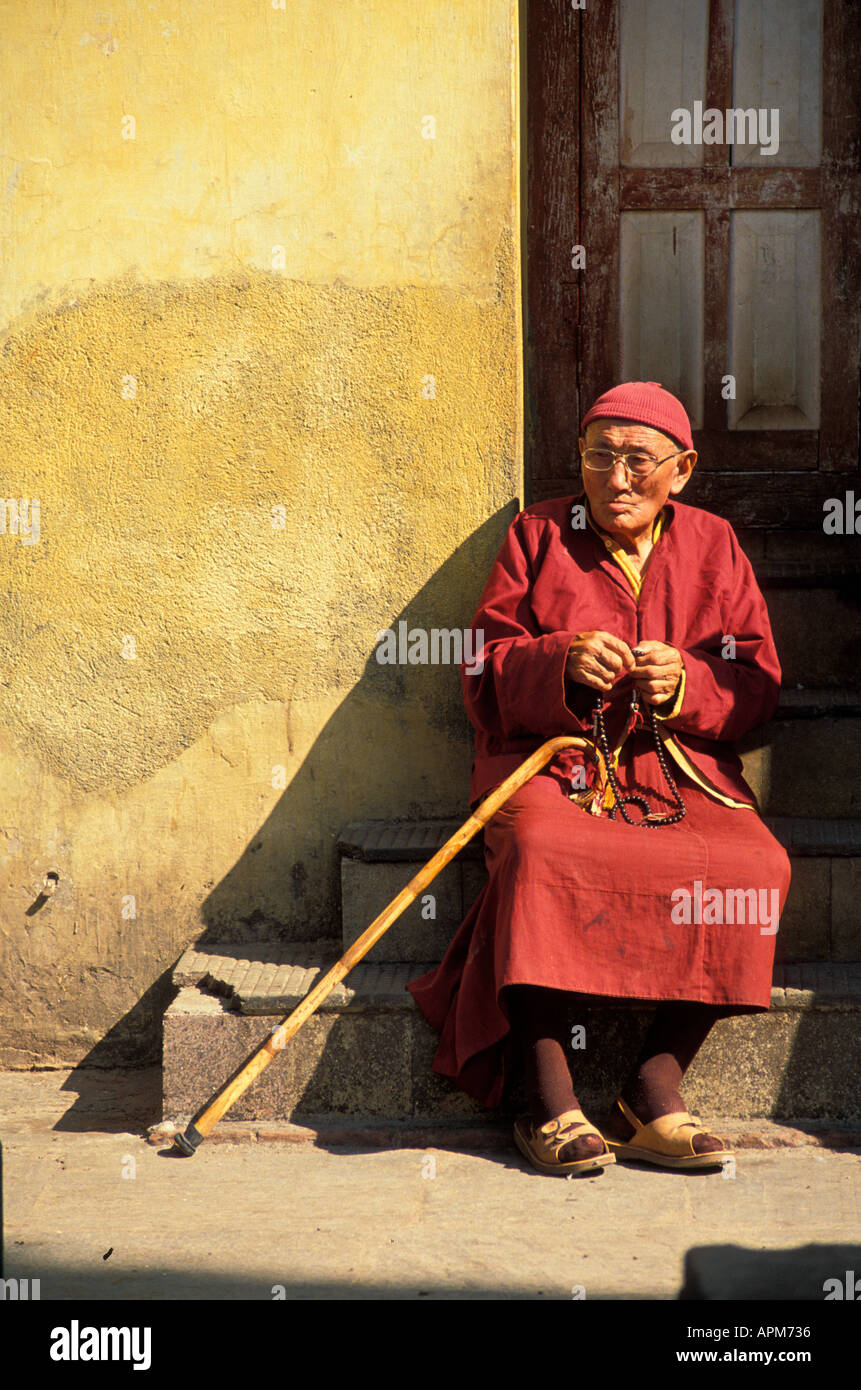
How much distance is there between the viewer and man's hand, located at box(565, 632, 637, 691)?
347 cm

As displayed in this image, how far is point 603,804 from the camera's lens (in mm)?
3611

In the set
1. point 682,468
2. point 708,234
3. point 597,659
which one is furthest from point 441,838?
point 708,234

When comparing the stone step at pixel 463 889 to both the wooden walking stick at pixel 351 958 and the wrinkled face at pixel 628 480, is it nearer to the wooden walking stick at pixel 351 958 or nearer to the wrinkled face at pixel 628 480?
the wooden walking stick at pixel 351 958

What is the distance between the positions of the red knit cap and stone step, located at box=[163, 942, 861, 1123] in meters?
1.44

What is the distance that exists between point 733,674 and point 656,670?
295mm

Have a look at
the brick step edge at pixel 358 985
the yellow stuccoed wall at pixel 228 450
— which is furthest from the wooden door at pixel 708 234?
the brick step edge at pixel 358 985

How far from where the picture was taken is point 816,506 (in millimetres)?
4578

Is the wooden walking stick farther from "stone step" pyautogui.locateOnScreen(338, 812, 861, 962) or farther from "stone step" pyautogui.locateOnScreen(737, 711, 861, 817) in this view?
"stone step" pyautogui.locateOnScreen(737, 711, 861, 817)

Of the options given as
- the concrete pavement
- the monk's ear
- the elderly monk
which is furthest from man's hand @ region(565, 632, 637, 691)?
the concrete pavement

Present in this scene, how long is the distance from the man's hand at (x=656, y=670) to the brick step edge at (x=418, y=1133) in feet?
3.51

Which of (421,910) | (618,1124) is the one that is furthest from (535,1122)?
(421,910)

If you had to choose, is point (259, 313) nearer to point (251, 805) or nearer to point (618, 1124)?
point (251, 805)

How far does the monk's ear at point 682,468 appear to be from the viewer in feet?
12.5

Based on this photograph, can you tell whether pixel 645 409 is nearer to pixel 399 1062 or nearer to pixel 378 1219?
pixel 399 1062
